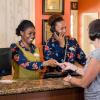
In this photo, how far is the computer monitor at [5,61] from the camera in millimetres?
2691

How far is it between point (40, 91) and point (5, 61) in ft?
Answer: 1.74

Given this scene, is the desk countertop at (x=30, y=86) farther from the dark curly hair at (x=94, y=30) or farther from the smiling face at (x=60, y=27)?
the smiling face at (x=60, y=27)

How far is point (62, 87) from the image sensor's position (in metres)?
2.43

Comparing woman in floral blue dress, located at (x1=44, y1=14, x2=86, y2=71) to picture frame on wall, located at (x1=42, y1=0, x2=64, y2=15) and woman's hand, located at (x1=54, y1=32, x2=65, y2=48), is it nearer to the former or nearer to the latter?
woman's hand, located at (x1=54, y1=32, x2=65, y2=48)

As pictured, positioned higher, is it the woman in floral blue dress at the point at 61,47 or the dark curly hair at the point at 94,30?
the dark curly hair at the point at 94,30

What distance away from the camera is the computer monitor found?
2691 millimetres

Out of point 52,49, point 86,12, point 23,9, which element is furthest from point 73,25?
point 52,49

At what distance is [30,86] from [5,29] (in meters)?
1.89

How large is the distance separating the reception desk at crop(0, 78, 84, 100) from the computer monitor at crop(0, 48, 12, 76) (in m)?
0.24

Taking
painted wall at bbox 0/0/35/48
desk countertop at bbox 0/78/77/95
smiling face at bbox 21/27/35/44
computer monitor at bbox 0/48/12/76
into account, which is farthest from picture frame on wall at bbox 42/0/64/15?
desk countertop at bbox 0/78/77/95

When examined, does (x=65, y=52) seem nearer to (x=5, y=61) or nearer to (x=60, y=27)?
(x=60, y=27)

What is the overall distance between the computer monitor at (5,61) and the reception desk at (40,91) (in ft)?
0.79

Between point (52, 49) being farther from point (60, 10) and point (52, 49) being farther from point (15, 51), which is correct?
point (60, 10)

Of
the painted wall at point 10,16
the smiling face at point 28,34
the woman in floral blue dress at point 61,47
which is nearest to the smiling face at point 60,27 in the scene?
the woman in floral blue dress at point 61,47
